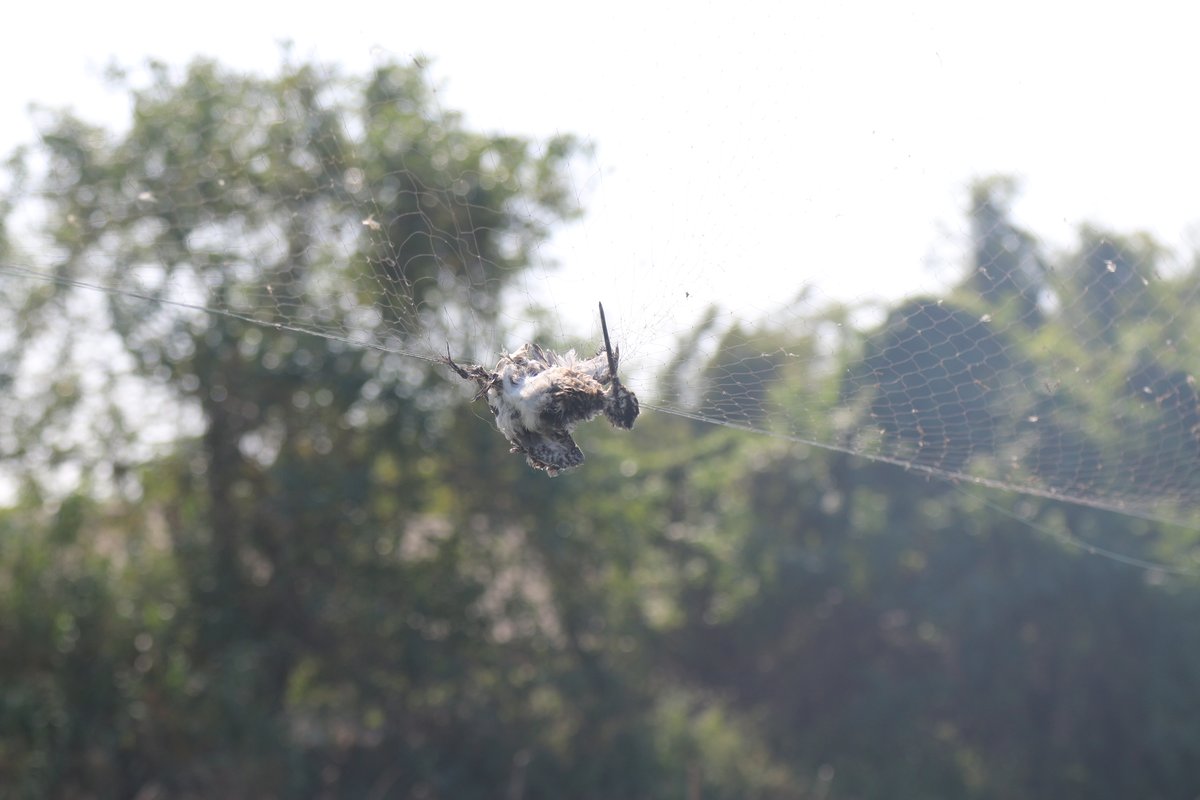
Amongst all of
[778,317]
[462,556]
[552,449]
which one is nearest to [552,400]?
[552,449]

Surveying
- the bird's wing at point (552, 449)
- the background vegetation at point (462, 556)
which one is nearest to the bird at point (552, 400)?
the bird's wing at point (552, 449)

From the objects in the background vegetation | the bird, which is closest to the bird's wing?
the bird

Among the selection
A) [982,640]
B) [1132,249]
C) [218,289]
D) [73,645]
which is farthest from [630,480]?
[1132,249]

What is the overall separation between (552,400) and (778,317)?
1.01m

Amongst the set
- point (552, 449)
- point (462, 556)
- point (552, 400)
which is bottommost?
point (462, 556)

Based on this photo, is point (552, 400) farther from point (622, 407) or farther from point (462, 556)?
point (462, 556)

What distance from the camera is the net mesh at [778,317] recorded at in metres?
3.25

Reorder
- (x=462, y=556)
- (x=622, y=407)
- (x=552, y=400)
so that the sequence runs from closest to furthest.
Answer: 1. (x=552, y=400)
2. (x=622, y=407)
3. (x=462, y=556)

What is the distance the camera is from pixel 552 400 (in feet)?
8.01

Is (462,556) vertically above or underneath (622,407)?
underneath

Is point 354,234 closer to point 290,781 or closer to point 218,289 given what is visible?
point 218,289

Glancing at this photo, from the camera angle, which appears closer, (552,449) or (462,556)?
(552,449)

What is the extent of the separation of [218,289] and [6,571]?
4.00 m

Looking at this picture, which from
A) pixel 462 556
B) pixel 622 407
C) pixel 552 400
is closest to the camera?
pixel 552 400
